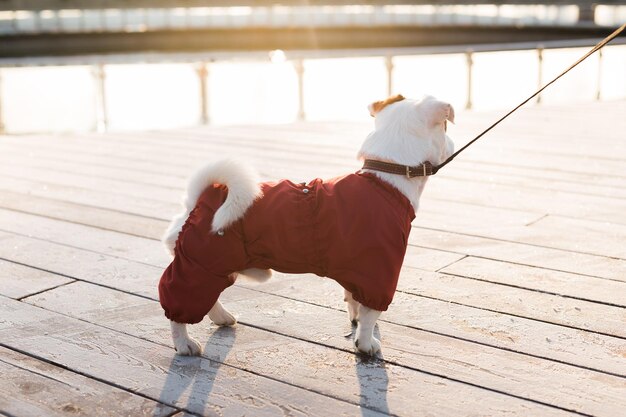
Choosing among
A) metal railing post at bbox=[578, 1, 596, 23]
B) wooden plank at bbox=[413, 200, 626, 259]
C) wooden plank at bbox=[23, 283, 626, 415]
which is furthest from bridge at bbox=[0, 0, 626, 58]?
wooden plank at bbox=[23, 283, 626, 415]

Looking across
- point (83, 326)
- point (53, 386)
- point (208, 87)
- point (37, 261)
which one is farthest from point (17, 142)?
point (53, 386)

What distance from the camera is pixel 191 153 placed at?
5039mm

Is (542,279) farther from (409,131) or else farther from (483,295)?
(409,131)

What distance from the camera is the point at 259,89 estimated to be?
22.5ft

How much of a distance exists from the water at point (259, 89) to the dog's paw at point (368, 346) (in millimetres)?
4202

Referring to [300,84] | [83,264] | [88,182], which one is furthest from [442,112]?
[300,84]

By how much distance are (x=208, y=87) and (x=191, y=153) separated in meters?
2.00

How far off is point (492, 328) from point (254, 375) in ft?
2.34

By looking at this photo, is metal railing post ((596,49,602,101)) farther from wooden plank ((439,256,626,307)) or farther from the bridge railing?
the bridge railing

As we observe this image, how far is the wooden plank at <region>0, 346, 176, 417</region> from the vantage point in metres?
1.81

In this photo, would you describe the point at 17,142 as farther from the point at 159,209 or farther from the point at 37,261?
the point at 37,261

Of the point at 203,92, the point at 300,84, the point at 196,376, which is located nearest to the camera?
the point at 196,376

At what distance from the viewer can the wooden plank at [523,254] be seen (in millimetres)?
2764

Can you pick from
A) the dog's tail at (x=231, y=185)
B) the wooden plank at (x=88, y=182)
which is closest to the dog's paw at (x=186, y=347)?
the dog's tail at (x=231, y=185)
